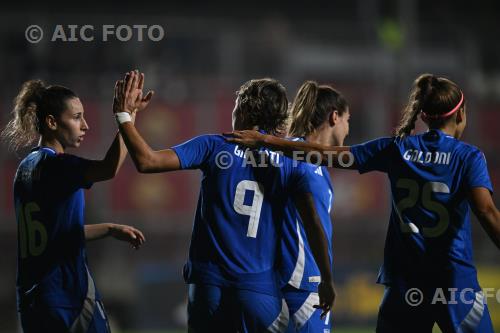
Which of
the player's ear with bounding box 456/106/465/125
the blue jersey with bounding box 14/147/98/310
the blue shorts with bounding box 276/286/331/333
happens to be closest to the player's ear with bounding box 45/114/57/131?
the blue jersey with bounding box 14/147/98/310

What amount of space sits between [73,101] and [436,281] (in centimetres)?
219

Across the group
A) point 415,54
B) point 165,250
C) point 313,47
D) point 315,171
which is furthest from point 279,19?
point 315,171

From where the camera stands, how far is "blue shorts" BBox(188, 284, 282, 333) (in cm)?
445

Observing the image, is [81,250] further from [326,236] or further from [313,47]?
[313,47]

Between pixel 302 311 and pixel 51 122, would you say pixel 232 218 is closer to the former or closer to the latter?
pixel 302 311

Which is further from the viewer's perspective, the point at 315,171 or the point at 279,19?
the point at 279,19

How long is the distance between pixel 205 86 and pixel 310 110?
1346cm

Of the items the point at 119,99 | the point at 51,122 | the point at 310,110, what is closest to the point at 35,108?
the point at 51,122

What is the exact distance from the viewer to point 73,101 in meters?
4.80

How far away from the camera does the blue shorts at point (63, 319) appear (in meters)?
4.55

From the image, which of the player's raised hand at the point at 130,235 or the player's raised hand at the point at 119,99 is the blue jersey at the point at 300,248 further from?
the player's raised hand at the point at 119,99

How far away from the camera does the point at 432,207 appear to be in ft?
15.2

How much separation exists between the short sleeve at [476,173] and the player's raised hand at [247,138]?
109cm

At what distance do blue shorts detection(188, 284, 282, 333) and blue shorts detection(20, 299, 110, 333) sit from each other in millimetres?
520
